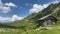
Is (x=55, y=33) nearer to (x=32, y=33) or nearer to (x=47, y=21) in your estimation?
(x=32, y=33)

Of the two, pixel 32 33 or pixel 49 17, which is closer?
pixel 32 33

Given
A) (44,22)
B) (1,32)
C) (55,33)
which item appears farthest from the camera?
(44,22)

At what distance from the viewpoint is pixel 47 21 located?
209 ft

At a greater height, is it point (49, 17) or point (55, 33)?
point (49, 17)

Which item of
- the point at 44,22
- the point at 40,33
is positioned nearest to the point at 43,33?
the point at 40,33

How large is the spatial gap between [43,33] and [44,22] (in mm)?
26946

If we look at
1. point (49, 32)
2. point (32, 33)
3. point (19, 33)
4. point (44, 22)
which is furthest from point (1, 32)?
point (44, 22)

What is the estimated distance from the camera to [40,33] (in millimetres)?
35438

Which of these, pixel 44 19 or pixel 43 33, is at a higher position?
pixel 44 19

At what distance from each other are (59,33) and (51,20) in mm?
29374

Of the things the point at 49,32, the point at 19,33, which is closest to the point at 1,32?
the point at 19,33

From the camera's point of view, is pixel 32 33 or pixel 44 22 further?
pixel 44 22

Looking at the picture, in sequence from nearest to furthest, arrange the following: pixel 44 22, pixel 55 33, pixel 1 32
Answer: pixel 55 33, pixel 1 32, pixel 44 22

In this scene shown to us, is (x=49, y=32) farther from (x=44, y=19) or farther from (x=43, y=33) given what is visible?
(x=44, y=19)
